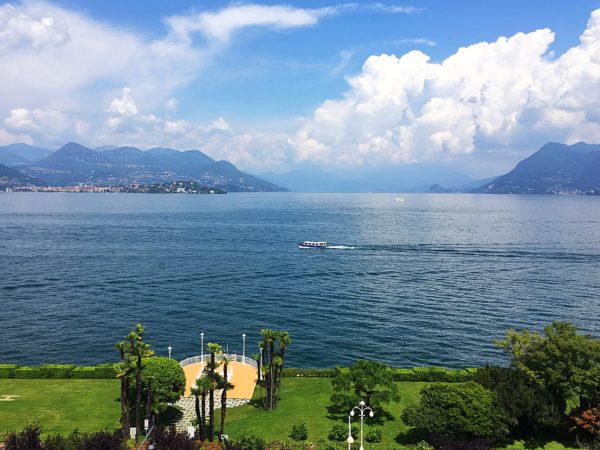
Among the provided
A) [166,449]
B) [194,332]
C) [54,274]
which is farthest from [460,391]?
[54,274]

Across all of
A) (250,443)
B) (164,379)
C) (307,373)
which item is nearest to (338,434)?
(250,443)

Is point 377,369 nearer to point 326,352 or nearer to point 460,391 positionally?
point 460,391

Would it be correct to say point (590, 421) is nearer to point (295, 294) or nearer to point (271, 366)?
point (271, 366)

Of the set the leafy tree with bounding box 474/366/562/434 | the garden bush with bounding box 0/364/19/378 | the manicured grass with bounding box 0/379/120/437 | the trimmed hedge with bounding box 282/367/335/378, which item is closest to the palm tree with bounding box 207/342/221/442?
the manicured grass with bounding box 0/379/120/437

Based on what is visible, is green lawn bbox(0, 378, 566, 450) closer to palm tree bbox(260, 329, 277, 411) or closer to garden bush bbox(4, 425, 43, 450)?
palm tree bbox(260, 329, 277, 411)

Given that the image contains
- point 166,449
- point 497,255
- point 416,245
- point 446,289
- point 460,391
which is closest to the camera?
point 166,449

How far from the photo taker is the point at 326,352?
6338cm

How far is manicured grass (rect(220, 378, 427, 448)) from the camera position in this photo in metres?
37.7

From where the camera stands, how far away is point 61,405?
4169 cm

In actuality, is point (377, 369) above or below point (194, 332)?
above

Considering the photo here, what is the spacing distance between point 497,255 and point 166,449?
397 ft

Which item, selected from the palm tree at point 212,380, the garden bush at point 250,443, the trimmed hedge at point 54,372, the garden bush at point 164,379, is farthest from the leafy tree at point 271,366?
the trimmed hedge at point 54,372

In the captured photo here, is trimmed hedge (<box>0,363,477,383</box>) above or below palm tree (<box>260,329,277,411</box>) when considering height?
below

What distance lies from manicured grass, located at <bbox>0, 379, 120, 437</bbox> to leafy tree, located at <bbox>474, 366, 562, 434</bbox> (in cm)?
3145
